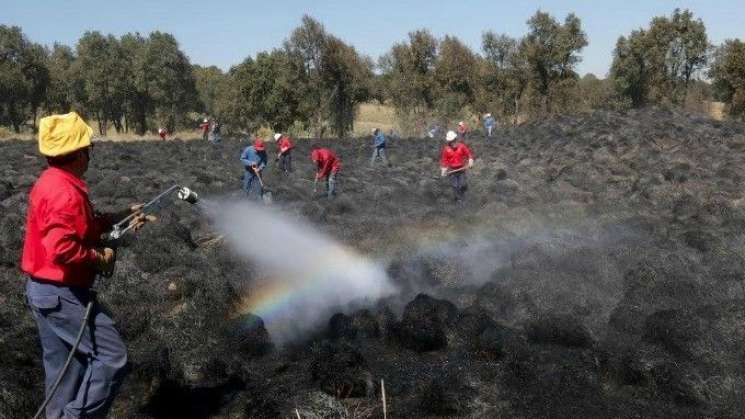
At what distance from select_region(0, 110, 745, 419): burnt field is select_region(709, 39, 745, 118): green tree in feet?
111

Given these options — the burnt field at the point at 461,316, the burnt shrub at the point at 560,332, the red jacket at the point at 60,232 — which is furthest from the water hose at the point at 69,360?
the burnt shrub at the point at 560,332

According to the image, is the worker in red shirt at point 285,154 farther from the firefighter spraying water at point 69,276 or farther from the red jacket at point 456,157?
the firefighter spraying water at point 69,276

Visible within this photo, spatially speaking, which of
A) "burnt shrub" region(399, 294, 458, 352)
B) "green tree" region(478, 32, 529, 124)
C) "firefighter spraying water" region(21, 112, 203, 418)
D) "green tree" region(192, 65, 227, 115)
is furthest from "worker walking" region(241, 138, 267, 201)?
"green tree" region(192, 65, 227, 115)

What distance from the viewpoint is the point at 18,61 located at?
56.2 metres

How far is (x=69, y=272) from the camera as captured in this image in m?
4.10

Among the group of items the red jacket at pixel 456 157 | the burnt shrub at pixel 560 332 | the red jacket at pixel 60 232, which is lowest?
the burnt shrub at pixel 560 332

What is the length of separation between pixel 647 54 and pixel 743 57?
363 inches

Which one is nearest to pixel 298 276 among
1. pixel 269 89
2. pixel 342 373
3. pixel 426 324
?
pixel 426 324

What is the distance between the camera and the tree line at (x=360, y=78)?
5366 cm

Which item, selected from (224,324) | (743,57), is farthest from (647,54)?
(224,324)

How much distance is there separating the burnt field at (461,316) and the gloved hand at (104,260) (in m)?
2.30

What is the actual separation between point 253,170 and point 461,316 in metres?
10.1

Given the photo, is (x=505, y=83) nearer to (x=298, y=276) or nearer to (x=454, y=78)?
(x=454, y=78)

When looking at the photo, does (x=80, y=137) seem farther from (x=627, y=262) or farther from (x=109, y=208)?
(x=109, y=208)
